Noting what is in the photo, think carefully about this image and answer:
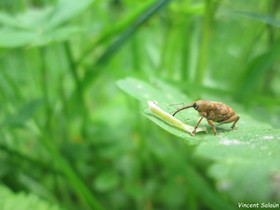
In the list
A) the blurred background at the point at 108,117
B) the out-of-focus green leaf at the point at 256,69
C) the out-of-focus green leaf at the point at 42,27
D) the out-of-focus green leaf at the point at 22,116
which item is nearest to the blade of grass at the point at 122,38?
the blurred background at the point at 108,117

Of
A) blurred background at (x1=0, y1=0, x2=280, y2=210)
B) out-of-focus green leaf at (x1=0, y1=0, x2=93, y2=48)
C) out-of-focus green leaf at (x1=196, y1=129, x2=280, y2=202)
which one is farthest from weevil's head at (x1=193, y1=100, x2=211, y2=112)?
out-of-focus green leaf at (x1=0, y1=0, x2=93, y2=48)

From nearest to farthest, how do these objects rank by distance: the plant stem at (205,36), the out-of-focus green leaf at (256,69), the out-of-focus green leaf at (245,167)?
the out-of-focus green leaf at (245,167), the plant stem at (205,36), the out-of-focus green leaf at (256,69)

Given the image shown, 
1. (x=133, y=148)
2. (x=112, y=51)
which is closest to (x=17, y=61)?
(x=112, y=51)

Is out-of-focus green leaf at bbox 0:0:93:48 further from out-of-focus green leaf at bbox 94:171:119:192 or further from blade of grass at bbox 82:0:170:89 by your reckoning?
out-of-focus green leaf at bbox 94:171:119:192

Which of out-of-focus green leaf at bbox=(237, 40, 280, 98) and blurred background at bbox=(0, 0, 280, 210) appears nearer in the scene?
blurred background at bbox=(0, 0, 280, 210)

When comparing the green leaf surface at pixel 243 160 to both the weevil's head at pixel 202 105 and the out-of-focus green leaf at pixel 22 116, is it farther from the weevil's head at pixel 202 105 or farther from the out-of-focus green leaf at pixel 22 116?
the out-of-focus green leaf at pixel 22 116

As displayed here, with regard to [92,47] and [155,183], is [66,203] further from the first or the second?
[92,47]

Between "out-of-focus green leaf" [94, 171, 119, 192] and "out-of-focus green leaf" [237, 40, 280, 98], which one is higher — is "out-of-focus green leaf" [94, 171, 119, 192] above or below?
below

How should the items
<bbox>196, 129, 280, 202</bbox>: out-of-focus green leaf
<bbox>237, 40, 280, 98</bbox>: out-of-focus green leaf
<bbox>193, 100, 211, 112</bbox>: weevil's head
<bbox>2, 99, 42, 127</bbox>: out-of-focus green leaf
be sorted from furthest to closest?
1. <bbox>237, 40, 280, 98</bbox>: out-of-focus green leaf
2. <bbox>2, 99, 42, 127</bbox>: out-of-focus green leaf
3. <bbox>193, 100, 211, 112</bbox>: weevil's head
4. <bbox>196, 129, 280, 202</bbox>: out-of-focus green leaf

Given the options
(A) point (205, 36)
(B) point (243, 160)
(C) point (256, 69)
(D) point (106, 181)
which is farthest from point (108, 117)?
(B) point (243, 160)

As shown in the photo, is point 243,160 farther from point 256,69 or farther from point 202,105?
point 256,69

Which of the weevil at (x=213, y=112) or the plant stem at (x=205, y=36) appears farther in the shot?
the plant stem at (x=205, y=36)
